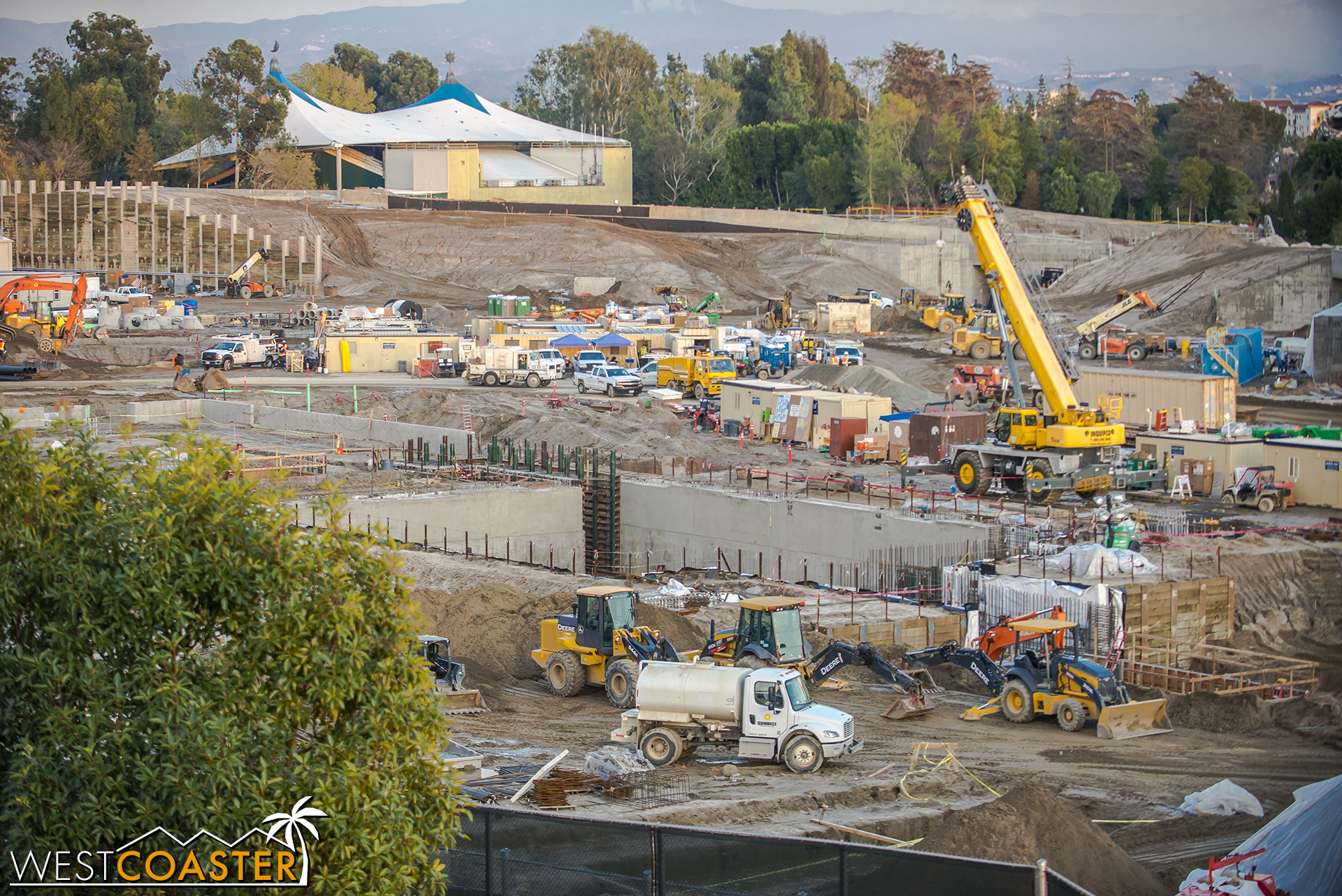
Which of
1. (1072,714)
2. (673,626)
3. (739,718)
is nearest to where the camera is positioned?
(739,718)

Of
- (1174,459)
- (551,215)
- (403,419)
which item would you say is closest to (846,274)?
(551,215)

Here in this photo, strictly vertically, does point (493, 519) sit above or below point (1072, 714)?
above

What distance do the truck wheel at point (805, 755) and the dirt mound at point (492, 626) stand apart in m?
6.33

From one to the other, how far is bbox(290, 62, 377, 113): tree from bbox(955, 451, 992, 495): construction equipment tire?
413 feet

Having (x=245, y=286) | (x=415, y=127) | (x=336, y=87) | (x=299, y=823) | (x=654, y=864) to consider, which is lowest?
(x=654, y=864)

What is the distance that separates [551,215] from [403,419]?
52.1 meters

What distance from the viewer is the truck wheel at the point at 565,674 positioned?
20344 millimetres

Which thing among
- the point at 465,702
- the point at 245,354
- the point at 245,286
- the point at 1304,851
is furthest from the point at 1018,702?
the point at 245,286

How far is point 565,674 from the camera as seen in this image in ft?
67.1

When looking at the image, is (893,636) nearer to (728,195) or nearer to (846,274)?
(846,274)

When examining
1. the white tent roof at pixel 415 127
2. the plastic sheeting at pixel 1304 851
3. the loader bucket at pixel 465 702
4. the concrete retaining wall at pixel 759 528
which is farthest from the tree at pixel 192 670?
the white tent roof at pixel 415 127

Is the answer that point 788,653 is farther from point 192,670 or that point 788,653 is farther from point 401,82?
point 401,82

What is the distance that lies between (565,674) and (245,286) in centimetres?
6280

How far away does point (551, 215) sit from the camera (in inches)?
3804
